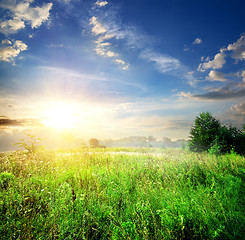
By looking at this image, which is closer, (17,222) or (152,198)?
(17,222)

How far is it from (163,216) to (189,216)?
1.69 feet

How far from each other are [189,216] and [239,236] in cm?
97

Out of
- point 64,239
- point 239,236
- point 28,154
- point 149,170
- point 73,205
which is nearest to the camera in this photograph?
point 64,239

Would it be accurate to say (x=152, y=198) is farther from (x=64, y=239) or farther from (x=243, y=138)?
(x=243, y=138)

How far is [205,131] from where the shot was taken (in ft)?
45.6

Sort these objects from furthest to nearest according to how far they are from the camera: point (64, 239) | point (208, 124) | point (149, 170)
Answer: point (208, 124) → point (149, 170) → point (64, 239)

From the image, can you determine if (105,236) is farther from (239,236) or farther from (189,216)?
(239,236)

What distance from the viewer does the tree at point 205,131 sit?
45.0 ft

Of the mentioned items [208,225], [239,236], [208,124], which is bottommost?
[239,236]

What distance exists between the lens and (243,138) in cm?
1416

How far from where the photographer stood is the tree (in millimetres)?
13727

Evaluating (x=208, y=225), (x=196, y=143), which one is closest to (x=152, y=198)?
(x=208, y=225)

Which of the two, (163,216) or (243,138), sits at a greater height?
(243,138)

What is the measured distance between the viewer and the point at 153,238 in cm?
295
